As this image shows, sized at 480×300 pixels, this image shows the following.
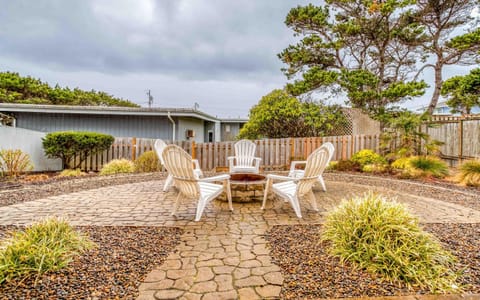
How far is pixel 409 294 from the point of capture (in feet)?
5.57

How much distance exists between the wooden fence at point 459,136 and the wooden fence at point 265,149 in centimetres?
245

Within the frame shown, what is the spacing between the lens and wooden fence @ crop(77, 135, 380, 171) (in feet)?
30.2

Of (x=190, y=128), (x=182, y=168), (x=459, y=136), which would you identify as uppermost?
(x=190, y=128)

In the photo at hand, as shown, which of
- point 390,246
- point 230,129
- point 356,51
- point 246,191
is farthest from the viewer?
point 230,129

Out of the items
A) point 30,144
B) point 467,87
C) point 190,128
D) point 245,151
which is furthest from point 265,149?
point 467,87

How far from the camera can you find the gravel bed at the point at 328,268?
1724 millimetres

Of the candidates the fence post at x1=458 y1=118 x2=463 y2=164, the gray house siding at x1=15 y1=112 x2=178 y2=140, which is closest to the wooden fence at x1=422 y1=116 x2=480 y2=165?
the fence post at x1=458 y1=118 x2=463 y2=164

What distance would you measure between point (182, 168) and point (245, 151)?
3862mm

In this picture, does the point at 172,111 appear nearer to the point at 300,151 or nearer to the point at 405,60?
the point at 300,151

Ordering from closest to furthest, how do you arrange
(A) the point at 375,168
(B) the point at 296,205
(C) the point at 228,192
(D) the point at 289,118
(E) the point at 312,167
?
(B) the point at 296,205 < (E) the point at 312,167 < (C) the point at 228,192 < (A) the point at 375,168 < (D) the point at 289,118

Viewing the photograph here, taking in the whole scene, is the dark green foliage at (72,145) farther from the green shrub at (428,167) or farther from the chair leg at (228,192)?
the green shrub at (428,167)

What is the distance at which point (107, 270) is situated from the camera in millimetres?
1955

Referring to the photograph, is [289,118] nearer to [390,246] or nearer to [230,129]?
[390,246]

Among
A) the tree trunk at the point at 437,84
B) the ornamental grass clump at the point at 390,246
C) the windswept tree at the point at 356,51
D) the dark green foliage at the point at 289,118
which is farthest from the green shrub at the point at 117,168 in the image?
the tree trunk at the point at 437,84
